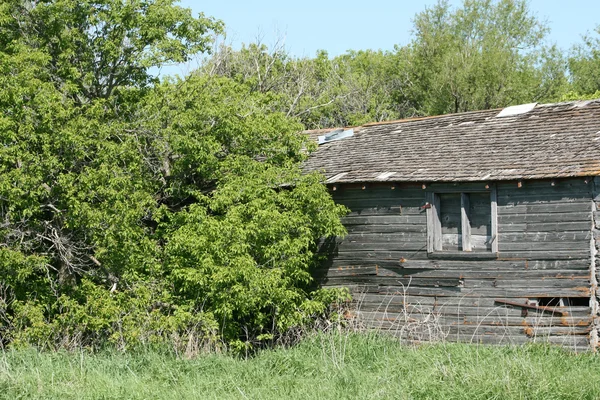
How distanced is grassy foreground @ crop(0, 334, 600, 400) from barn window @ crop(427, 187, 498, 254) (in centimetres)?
276

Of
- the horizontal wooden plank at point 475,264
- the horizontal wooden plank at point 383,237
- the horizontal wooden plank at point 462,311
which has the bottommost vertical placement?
the horizontal wooden plank at point 462,311

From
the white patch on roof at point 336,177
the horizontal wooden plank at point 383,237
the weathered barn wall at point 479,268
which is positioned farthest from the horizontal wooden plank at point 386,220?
the white patch on roof at point 336,177

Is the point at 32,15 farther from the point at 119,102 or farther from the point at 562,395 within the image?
the point at 562,395

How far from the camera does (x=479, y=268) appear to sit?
1577cm

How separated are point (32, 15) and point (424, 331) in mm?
10878

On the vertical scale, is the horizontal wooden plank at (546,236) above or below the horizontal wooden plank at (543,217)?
below

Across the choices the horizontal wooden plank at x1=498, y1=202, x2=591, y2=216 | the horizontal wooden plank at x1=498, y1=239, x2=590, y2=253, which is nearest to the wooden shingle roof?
the horizontal wooden plank at x1=498, y1=202, x2=591, y2=216

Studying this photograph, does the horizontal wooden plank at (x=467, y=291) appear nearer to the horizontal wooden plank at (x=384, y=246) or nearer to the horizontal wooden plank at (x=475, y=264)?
the horizontal wooden plank at (x=475, y=264)

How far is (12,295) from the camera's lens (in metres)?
16.7

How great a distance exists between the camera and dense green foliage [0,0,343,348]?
15641 mm

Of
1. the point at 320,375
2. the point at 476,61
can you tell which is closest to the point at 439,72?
the point at 476,61

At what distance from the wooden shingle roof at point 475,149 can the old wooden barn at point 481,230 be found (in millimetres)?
41

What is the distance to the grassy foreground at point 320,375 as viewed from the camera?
10.4m

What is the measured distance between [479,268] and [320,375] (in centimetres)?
497
